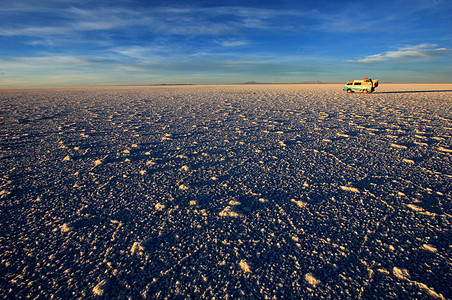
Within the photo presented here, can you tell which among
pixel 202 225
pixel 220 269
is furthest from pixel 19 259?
pixel 220 269

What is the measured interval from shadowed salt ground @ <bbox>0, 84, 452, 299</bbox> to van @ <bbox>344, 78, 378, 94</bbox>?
54.6ft

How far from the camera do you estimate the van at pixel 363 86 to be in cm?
1802

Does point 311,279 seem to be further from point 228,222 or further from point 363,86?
point 363,86

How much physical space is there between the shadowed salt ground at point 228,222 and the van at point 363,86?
54.6ft

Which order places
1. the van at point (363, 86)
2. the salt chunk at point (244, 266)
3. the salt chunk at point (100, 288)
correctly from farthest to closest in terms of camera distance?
the van at point (363, 86)
the salt chunk at point (244, 266)
the salt chunk at point (100, 288)

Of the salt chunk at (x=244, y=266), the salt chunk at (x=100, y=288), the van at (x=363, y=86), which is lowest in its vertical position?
the salt chunk at (x=100, y=288)

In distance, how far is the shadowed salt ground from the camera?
1.41 meters

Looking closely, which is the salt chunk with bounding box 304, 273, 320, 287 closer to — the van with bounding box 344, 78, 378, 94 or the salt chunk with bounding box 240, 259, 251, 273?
the salt chunk with bounding box 240, 259, 251, 273

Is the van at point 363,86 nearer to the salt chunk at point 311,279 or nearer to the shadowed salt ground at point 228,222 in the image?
the shadowed salt ground at point 228,222

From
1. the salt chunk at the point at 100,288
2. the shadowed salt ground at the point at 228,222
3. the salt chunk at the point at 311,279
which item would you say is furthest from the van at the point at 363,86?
the salt chunk at the point at 100,288

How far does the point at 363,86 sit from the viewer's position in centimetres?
1852

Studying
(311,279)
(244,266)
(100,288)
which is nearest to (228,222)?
(244,266)

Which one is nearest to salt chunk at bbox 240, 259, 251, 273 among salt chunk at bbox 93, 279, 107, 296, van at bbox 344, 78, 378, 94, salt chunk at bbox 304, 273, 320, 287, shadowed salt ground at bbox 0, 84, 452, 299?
shadowed salt ground at bbox 0, 84, 452, 299

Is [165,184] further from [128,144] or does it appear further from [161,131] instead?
[161,131]
